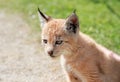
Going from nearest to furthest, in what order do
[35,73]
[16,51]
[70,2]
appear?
[35,73] → [16,51] → [70,2]

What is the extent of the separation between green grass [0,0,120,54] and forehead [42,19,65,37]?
10.2ft

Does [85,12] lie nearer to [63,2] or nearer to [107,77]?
[63,2]

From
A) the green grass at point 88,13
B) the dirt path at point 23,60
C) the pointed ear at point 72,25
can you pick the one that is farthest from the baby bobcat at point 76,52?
the green grass at point 88,13

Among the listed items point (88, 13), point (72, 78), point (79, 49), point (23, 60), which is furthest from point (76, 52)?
point (88, 13)

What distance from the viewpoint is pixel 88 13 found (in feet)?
44.5

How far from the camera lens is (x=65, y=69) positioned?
7543mm

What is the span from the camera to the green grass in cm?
1134

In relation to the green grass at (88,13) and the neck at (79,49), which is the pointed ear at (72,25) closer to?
the neck at (79,49)

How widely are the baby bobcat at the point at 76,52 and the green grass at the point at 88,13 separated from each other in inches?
106

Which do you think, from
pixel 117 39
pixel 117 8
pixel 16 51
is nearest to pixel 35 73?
pixel 16 51

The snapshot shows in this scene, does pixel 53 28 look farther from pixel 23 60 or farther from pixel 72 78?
pixel 23 60

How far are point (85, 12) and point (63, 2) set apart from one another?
5.15 ft

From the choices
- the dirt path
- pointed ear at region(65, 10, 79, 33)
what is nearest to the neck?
pointed ear at region(65, 10, 79, 33)

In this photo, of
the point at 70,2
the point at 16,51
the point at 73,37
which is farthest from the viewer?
the point at 70,2
